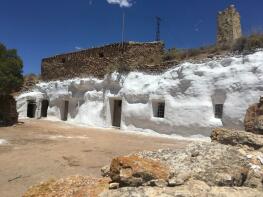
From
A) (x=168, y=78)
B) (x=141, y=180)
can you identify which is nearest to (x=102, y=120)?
(x=168, y=78)

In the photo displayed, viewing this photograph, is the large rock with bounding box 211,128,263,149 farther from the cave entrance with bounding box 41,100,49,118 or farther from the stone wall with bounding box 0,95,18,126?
the cave entrance with bounding box 41,100,49,118

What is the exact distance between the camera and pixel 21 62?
1606cm

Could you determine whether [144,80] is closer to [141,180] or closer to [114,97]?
[114,97]

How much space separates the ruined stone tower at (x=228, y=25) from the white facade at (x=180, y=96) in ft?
16.2

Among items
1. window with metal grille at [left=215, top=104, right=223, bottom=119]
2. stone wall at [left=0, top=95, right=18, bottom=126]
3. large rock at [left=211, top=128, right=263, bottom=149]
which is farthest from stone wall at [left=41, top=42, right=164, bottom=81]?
large rock at [left=211, top=128, right=263, bottom=149]

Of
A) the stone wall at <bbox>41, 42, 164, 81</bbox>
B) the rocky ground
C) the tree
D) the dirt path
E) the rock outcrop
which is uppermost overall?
the stone wall at <bbox>41, 42, 164, 81</bbox>

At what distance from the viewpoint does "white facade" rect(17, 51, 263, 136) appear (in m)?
13.0

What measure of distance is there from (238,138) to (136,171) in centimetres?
254

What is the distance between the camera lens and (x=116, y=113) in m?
19.1

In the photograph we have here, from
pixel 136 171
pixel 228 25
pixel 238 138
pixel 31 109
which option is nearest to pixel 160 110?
pixel 228 25

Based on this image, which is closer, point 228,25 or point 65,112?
point 228,25

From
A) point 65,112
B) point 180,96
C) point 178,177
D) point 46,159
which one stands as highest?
point 180,96

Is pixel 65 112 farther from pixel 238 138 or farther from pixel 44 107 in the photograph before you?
pixel 238 138

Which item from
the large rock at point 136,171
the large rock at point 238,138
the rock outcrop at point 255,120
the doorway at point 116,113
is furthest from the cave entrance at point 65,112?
the large rock at point 136,171
